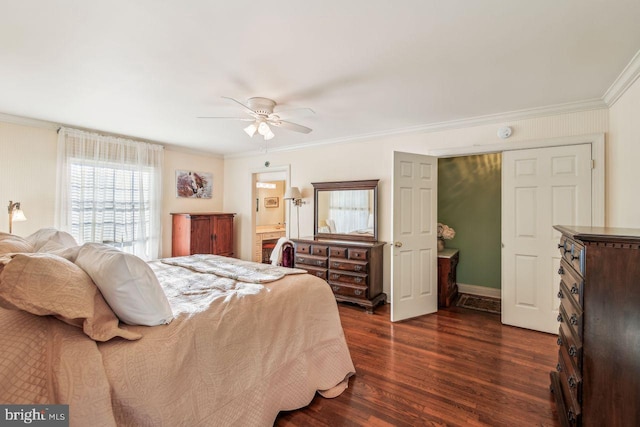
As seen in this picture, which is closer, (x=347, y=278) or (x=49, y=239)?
(x=49, y=239)

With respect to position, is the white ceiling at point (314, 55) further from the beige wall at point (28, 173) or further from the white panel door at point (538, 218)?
the white panel door at point (538, 218)

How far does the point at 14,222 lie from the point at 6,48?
2.62 m

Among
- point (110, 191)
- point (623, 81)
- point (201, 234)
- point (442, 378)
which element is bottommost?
point (442, 378)

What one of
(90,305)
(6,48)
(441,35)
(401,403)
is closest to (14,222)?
(6,48)

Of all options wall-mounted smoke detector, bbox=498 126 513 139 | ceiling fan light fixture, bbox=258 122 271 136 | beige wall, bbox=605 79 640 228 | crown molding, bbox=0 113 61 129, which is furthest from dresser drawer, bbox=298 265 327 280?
crown molding, bbox=0 113 61 129

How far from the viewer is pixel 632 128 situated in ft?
7.87

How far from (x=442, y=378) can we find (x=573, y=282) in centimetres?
119

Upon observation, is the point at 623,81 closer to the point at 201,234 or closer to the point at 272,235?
the point at 201,234

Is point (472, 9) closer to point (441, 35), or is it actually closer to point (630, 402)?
point (441, 35)

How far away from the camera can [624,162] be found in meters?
2.57

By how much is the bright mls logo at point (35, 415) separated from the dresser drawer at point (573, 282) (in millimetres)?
2341

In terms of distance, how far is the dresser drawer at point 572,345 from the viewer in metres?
1.54

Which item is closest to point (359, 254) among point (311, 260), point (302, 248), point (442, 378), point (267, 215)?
point (311, 260)

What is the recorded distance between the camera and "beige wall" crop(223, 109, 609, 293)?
3.18 meters
